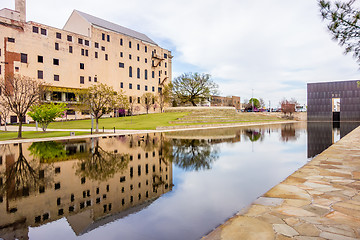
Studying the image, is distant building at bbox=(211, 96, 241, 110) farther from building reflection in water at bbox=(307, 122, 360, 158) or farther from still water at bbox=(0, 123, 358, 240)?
still water at bbox=(0, 123, 358, 240)

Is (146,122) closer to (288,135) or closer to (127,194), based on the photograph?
(288,135)

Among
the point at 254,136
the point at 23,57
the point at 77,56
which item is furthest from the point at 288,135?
the point at 23,57

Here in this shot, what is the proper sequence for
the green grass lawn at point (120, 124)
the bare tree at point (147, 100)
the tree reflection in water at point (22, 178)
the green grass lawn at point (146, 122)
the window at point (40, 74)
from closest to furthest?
the tree reflection in water at point (22, 178) < the green grass lawn at point (120, 124) < the green grass lawn at point (146, 122) < the window at point (40, 74) < the bare tree at point (147, 100)

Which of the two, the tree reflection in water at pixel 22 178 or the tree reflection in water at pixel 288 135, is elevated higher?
the tree reflection in water at pixel 22 178

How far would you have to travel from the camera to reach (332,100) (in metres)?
69.9

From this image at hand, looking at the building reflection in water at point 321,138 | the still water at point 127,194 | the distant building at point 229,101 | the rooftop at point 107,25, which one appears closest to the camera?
the still water at point 127,194

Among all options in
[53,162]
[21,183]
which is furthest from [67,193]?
[53,162]

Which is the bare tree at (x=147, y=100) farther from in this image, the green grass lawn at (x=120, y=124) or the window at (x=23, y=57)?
the window at (x=23, y=57)

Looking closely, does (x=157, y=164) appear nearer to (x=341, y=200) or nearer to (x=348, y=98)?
(x=341, y=200)

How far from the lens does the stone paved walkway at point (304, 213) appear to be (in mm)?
3715

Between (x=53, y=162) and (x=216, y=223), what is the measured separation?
9.42m

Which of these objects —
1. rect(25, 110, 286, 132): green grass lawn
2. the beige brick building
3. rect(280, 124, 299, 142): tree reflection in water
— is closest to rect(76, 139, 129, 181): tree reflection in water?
rect(280, 124, 299, 142): tree reflection in water

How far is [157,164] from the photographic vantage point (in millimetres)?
10250

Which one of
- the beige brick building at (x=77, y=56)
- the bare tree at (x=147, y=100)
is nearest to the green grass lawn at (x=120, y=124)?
the beige brick building at (x=77, y=56)
